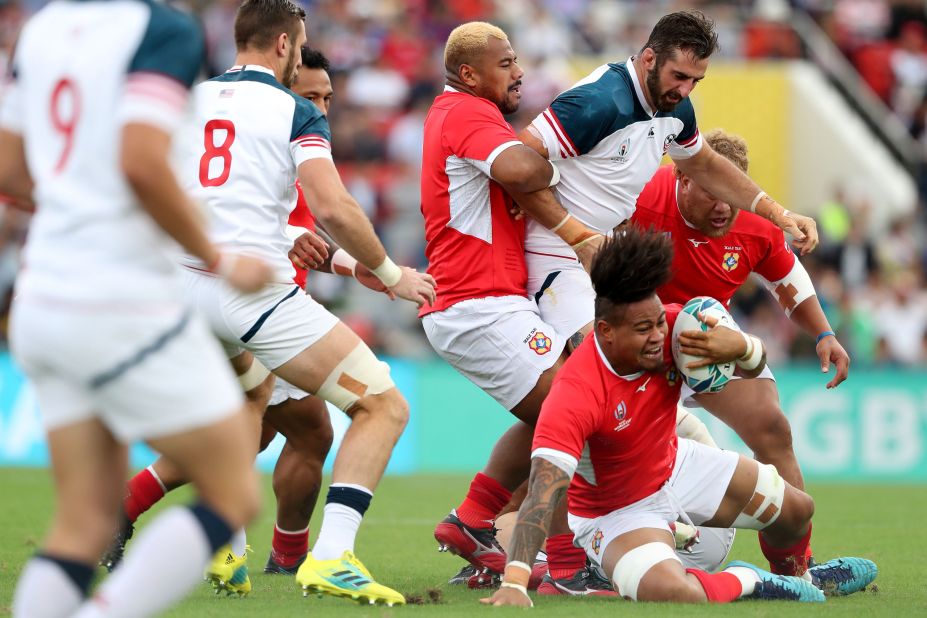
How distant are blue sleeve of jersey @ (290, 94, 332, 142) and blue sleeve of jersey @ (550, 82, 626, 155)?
1221mm

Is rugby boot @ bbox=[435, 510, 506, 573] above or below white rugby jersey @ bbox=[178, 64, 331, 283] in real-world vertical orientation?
below

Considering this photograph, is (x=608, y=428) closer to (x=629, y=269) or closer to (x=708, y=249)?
(x=629, y=269)

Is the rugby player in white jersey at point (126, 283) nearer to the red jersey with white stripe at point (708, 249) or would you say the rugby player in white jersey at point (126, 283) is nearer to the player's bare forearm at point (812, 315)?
the red jersey with white stripe at point (708, 249)

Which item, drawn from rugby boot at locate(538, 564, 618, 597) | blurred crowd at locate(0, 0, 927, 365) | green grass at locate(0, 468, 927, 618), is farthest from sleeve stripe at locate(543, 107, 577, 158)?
blurred crowd at locate(0, 0, 927, 365)

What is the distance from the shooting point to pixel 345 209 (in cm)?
538

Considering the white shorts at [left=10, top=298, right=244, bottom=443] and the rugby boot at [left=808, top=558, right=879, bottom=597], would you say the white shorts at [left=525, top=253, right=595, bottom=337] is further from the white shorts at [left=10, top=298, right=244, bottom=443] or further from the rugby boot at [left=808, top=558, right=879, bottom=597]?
the white shorts at [left=10, top=298, right=244, bottom=443]

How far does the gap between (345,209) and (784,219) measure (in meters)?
2.43

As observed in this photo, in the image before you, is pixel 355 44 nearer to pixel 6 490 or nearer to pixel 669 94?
pixel 6 490

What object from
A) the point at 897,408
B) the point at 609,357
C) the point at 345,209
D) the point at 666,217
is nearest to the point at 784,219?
the point at 666,217

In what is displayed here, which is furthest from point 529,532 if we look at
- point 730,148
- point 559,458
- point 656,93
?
point 730,148

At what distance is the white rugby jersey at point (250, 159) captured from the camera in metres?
5.62

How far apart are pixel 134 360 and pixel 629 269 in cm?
233

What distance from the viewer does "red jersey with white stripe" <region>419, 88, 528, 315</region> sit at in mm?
6395

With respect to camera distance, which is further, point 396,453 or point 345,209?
point 396,453
